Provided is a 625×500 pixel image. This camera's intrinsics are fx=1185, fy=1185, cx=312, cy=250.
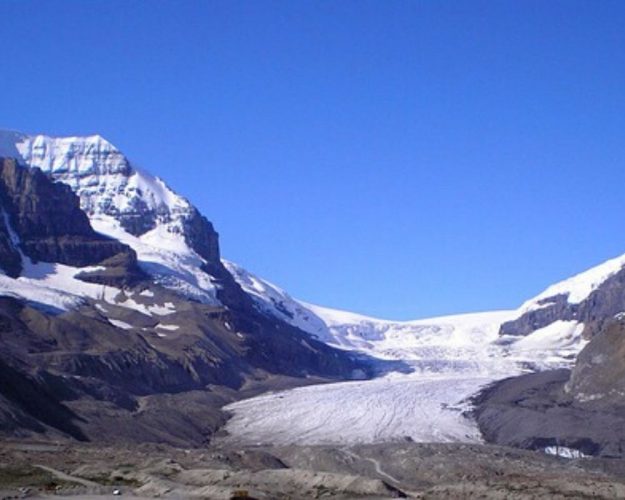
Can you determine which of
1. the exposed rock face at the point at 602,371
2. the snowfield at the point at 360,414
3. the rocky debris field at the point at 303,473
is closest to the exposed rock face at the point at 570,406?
the exposed rock face at the point at 602,371

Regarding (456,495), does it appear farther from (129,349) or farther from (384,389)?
(129,349)

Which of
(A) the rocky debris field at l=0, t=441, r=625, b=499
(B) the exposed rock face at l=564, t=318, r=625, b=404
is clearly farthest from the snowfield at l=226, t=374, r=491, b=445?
(A) the rocky debris field at l=0, t=441, r=625, b=499

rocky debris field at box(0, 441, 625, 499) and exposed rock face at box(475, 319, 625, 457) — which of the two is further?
exposed rock face at box(475, 319, 625, 457)

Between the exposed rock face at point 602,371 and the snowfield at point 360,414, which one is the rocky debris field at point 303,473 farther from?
the exposed rock face at point 602,371

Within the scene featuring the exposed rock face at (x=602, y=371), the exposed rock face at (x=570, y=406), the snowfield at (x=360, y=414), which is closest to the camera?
the exposed rock face at (x=570, y=406)

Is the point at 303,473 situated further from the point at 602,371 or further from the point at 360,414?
the point at 602,371

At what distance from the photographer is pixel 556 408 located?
13625 cm

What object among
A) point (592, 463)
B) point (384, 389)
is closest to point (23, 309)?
point (384, 389)

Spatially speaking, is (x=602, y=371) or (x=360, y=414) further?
(x=602, y=371)

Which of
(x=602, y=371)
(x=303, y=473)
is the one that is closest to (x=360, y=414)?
(x=602, y=371)

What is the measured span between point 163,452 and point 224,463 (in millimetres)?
10817

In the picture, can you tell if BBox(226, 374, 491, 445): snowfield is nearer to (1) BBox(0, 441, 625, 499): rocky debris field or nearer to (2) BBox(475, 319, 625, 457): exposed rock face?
(2) BBox(475, 319, 625, 457): exposed rock face

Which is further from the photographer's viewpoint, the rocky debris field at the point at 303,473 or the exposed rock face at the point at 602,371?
the exposed rock face at the point at 602,371

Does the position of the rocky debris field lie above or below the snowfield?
below
